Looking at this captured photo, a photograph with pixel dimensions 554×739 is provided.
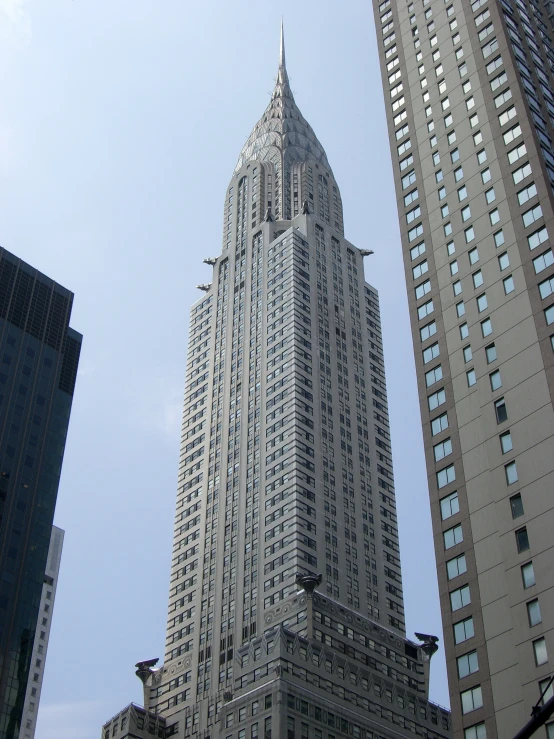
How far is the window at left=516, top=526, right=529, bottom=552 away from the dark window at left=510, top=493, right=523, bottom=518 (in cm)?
113

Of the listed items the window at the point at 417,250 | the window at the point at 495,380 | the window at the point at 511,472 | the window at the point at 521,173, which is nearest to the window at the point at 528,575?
the window at the point at 511,472

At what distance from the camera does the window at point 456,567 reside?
2621 inches

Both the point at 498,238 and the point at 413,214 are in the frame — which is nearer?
the point at 498,238

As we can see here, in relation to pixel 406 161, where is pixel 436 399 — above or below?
below

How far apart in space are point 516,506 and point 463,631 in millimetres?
8627

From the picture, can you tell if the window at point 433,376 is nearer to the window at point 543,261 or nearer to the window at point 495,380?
the window at point 495,380

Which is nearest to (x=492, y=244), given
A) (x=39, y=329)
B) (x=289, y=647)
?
(x=289, y=647)

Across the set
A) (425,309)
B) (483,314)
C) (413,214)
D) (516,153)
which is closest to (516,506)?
(483,314)

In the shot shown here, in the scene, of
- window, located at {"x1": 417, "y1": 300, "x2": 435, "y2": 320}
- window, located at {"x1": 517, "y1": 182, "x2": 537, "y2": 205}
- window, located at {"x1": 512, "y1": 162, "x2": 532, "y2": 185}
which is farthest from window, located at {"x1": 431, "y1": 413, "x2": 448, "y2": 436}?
window, located at {"x1": 512, "y1": 162, "x2": 532, "y2": 185}

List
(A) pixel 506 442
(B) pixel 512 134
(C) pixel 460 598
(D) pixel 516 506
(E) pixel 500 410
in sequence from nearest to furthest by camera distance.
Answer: (D) pixel 516 506 → (C) pixel 460 598 → (A) pixel 506 442 → (E) pixel 500 410 → (B) pixel 512 134

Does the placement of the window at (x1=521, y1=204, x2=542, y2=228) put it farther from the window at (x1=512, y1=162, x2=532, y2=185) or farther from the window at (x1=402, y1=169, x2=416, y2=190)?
the window at (x1=402, y1=169, x2=416, y2=190)

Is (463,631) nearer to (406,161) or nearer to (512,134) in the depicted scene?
(512,134)

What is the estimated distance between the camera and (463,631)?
63938 millimetres

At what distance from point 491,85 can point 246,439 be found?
8938cm
